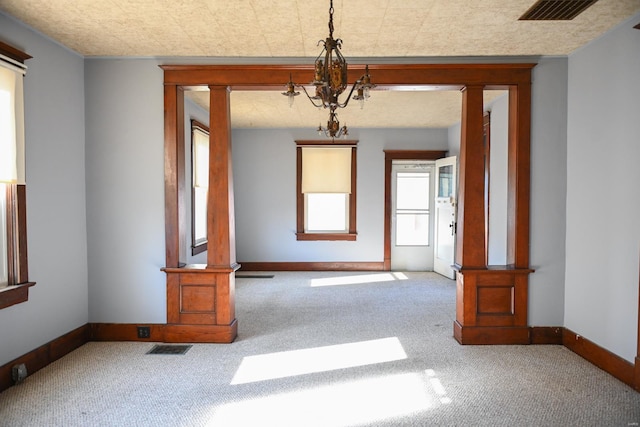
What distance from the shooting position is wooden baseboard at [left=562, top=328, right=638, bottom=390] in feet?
10.2

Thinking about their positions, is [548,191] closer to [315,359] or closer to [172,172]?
[315,359]

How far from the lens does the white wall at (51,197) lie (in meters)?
3.27

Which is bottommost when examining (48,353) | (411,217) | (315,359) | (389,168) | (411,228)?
(315,359)

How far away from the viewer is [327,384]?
312 cm

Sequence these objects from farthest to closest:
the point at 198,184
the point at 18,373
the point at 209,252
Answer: the point at 198,184, the point at 209,252, the point at 18,373

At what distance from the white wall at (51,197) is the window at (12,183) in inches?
4.5

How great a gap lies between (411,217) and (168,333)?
17.0 feet

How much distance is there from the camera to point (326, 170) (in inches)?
309

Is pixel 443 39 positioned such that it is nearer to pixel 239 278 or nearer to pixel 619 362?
pixel 619 362

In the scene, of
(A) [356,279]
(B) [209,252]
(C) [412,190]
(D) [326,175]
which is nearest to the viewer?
(B) [209,252]

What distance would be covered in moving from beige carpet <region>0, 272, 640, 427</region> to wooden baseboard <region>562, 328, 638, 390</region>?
60 mm

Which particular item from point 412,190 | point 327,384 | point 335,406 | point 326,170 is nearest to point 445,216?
point 412,190

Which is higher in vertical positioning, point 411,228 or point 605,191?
point 605,191

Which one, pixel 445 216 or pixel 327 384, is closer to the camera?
pixel 327 384
